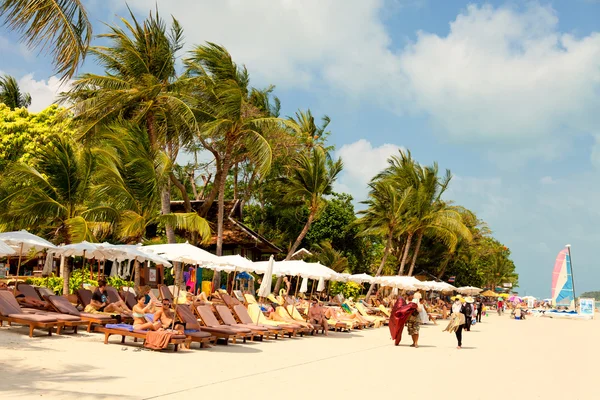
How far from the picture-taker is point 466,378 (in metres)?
10.2

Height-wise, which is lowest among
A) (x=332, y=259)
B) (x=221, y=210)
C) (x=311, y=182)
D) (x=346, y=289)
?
(x=346, y=289)

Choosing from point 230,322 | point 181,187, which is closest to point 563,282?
point 181,187

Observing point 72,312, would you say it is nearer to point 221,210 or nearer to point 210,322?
point 210,322

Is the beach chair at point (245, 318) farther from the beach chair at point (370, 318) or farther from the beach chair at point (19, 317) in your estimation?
the beach chair at point (370, 318)

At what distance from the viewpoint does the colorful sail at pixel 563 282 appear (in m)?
57.8

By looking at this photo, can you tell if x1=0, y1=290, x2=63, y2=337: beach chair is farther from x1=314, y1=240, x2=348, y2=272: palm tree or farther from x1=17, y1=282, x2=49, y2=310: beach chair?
x1=314, y1=240, x2=348, y2=272: palm tree

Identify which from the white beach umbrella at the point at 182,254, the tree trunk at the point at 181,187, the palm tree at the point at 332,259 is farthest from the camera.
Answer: the palm tree at the point at 332,259

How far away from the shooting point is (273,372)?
948 centimetres

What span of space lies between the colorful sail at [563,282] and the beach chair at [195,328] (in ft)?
170

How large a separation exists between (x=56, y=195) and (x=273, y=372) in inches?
445

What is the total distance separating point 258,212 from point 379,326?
669 inches

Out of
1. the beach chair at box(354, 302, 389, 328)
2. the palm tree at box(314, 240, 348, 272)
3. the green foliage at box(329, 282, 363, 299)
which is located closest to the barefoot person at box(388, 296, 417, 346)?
the beach chair at box(354, 302, 389, 328)

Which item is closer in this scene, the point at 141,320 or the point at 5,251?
the point at 141,320

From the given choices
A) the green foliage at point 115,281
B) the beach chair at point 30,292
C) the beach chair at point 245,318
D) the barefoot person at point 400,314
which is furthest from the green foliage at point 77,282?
the barefoot person at point 400,314
